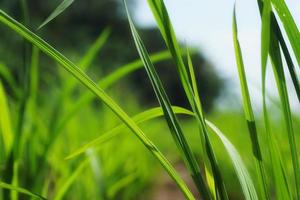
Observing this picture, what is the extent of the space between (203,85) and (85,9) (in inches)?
251

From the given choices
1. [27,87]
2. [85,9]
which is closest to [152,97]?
[85,9]

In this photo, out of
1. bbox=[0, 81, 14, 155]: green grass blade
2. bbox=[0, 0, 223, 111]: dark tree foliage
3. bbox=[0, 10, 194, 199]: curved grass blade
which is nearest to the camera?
bbox=[0, 10, 194, 199]: curved grass blade

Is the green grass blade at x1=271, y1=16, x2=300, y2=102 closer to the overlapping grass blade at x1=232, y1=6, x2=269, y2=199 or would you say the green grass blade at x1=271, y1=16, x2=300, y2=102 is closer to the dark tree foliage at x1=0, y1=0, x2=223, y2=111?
the overlapping grass blade at x1=232, y1=6, x2=269, y2=199

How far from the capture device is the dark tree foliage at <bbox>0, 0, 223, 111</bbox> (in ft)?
39.1

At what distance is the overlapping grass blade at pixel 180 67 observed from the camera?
0.49m

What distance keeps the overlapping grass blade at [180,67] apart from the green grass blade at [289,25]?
0.34 feet

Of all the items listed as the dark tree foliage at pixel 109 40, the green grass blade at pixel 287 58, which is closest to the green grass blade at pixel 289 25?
the green grass blade at pixel 287 58

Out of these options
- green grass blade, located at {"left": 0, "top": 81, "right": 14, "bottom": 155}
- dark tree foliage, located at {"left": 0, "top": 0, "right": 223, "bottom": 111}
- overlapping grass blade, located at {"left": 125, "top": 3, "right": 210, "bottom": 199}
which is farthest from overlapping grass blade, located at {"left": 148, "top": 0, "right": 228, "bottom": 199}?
dark tree foliage, located at {"left": 0, "top": 0, "right": 223, "bottom": 111}

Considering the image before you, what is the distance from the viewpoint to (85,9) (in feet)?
49.9

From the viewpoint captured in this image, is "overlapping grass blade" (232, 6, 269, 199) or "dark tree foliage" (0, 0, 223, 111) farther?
"dark tree foliage" (0, 0, 223, 111)

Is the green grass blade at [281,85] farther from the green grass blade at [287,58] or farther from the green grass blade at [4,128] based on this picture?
the green grass blade at [4,128]

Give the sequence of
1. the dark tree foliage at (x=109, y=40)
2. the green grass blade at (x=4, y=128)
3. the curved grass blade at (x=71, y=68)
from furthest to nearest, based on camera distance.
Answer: the dark tree foliage at (x=109, y=40) < the green grass blade at (x=4, y=128) < the curved grass blade at (x=71, y=68)

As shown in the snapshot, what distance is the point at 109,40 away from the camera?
49.3ft

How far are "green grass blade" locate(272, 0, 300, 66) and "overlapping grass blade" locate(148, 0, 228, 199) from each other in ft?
0.34
